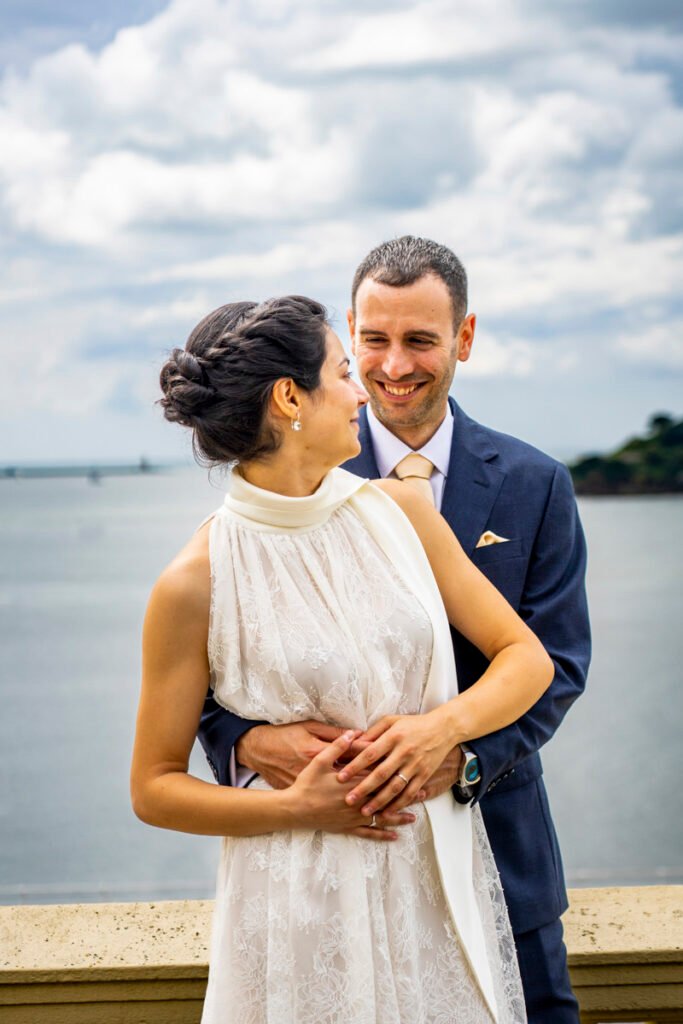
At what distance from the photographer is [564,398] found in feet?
208

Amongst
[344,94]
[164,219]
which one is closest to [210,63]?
[344,94]

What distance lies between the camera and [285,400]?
1884mm

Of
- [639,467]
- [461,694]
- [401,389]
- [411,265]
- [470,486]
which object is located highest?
[411,265]

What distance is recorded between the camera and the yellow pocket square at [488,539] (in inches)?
88.6

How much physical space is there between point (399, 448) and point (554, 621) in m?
0.49

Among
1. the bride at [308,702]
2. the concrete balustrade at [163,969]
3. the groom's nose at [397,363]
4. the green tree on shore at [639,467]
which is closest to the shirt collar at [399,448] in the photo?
the groom's nose at [397,363]

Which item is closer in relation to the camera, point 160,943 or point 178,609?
point 178,609

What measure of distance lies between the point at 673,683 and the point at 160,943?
48.4m

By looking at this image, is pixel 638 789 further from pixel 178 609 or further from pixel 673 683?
pixel 178 609

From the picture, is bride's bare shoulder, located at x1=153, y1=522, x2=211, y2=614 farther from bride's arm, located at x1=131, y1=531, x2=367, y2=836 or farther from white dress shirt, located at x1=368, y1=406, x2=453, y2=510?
white dress shirt, located at x1=368, y1=406, x2=453, y2=510

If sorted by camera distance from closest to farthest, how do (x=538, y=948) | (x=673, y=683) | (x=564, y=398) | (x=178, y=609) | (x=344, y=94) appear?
1. (x=178, y=609)
2. (x=538, y=948)
3. (x=673, y=683)
4. (x=564, y=398)
5. (x=344, y=94)

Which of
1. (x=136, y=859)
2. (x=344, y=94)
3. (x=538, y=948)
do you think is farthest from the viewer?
(x=344, y=94)

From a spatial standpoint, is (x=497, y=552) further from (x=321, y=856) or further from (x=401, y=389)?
(x=321, y=856)

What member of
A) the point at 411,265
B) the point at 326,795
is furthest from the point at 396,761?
the point at 411,265
